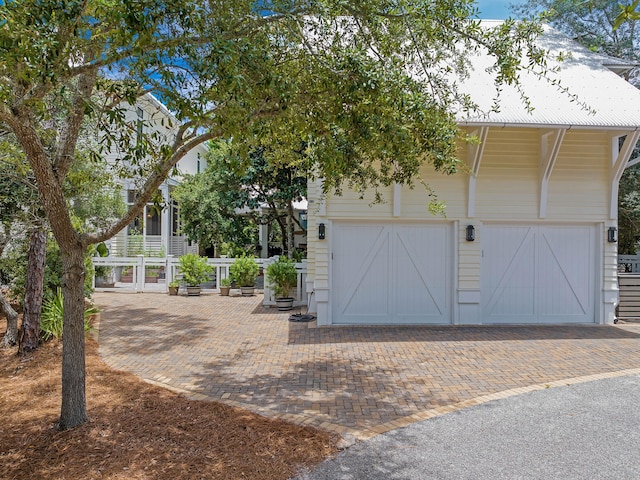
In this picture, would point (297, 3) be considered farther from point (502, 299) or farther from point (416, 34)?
point (502, 299)

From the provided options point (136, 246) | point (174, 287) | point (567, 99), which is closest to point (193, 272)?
point (174, 287)

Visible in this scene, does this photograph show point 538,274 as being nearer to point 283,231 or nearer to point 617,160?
point 617,160

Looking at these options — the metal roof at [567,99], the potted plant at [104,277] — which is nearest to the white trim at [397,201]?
the metal roof at [567,99]

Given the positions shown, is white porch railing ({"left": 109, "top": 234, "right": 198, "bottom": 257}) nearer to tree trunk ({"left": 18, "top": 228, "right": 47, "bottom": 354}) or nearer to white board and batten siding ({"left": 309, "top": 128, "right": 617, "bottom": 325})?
white board and batten siding ({"left": 309, "top": 128, "right": 617, "bottom": 325})

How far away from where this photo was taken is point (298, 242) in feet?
73.2

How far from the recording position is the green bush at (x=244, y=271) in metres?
13.7

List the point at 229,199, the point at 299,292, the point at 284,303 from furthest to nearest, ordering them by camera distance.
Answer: the point at 229,199 < the point at 299,292 < the point at 284,303

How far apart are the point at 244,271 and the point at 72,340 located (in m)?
9.64

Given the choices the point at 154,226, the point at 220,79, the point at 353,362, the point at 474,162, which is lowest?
the point at 353,362

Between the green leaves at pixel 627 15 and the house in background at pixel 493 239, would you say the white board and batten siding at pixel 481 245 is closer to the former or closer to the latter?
the house in background at pixel 493 239

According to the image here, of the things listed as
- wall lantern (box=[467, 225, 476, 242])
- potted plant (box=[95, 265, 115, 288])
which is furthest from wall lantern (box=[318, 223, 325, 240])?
potted plant (box=[95, 265, 115, 288])

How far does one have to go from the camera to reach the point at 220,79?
350cm

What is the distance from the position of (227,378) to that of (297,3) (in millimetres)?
4281

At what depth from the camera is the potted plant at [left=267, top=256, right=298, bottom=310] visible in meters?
11.3
